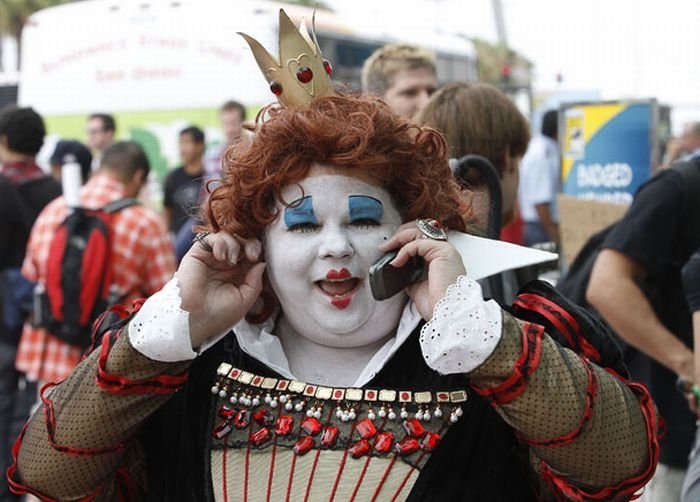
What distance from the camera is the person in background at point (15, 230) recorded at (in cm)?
476

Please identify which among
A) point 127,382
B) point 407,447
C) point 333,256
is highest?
point 333,256

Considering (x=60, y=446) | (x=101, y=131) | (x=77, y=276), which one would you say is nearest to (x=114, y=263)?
(x=77, y=276)

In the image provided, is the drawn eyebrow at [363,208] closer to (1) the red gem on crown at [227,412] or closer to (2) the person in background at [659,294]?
(1) the red gem on crown at [227,412]

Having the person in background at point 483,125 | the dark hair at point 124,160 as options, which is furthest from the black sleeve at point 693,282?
the dark hair at point 124,160

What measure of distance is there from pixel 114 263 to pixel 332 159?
9.01 feet

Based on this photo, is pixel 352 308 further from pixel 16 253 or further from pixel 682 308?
pixel 16 253

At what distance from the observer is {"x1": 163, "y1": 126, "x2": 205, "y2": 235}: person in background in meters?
7.35

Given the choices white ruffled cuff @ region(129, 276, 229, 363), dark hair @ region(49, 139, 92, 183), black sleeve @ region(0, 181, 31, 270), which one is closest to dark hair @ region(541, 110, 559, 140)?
dark hair @ region(49, 139, 92, 183)

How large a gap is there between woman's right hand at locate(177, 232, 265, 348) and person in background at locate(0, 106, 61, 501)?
2948 mm

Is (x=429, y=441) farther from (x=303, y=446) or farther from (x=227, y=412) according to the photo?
(x=227, y=412)

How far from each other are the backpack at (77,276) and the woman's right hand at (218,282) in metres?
2.56

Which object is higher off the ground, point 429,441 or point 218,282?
point 218,282

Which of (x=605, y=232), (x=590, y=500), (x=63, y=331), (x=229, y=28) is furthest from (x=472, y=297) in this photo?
(x=229, y=28)

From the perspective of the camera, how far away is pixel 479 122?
308cm
